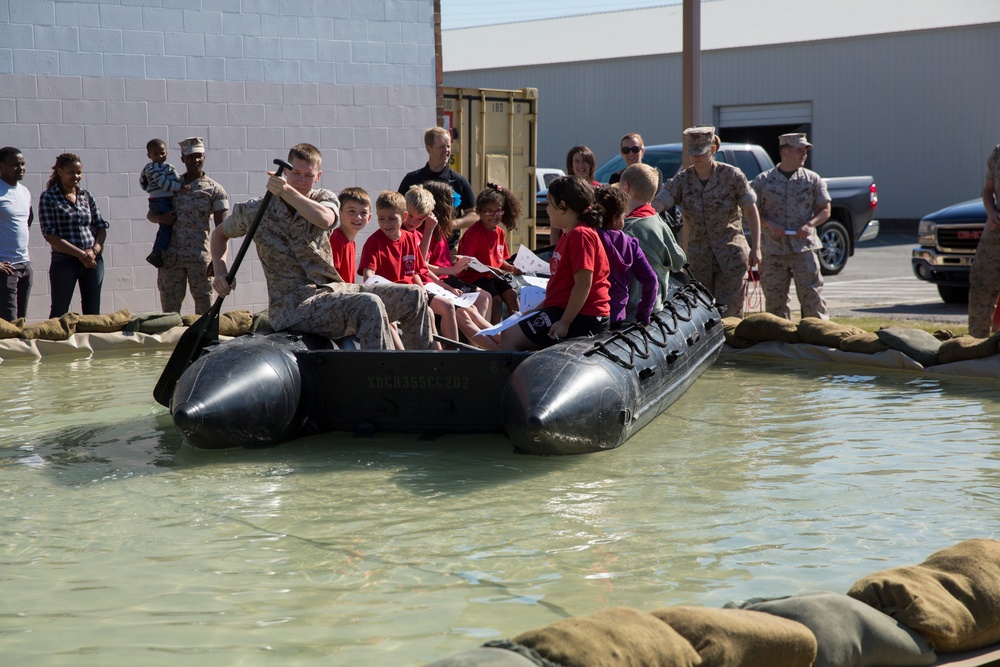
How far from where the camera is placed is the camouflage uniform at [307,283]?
7012 millimetres

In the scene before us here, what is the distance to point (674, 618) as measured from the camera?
10.5 feet

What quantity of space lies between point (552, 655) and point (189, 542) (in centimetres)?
225

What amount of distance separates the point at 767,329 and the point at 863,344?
945 mm

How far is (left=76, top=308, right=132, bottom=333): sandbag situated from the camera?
10430 mm

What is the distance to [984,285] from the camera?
9414 mm

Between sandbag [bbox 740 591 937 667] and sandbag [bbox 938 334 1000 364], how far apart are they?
5561 mm

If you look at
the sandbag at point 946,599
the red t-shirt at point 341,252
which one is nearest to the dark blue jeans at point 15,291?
the red t-shirt at point 341,252

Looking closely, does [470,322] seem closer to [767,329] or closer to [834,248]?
[767,329]

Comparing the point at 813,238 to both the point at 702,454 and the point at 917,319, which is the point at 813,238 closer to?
the point at 917,319

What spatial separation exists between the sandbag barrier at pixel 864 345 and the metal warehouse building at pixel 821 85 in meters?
16.6

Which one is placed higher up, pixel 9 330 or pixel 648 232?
pixel 648 232

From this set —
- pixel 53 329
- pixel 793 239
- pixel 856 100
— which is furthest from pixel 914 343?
pixel 856 100

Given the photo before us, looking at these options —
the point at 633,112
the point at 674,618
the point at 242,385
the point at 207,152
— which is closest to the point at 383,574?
the point at 674,618

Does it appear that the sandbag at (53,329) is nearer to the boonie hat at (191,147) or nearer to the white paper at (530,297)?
the boonie hat at (191,147)
